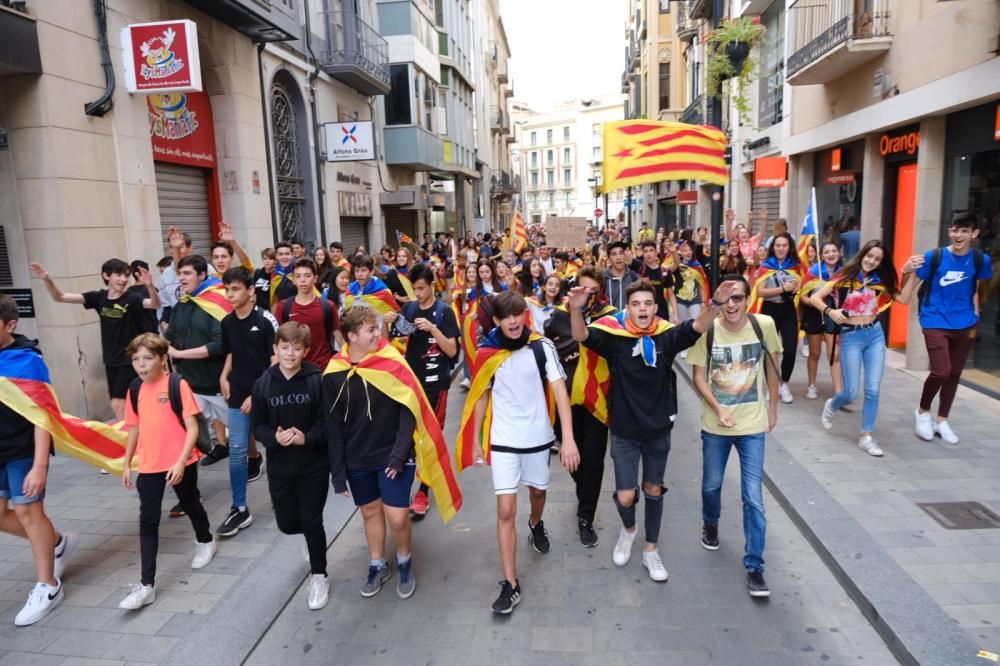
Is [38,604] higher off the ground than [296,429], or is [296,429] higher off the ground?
[296,429]

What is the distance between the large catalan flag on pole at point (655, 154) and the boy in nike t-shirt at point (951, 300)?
2095 mm

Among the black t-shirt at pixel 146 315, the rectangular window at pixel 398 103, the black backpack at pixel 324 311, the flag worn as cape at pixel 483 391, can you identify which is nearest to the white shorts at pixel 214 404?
the black backpack at pixel 324 311

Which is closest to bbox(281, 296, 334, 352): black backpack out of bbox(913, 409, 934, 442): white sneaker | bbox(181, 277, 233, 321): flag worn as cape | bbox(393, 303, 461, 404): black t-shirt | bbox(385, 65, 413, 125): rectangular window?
bbox(181, 277, 233, 321): flag worn as cape

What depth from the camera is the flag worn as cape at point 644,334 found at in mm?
4230

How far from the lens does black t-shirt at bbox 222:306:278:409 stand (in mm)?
5363

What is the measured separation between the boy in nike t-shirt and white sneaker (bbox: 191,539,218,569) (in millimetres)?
6283

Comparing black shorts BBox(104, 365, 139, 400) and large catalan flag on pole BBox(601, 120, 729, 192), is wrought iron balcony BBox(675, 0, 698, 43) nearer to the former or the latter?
large catalan flag on pole BBox(601, 120, 729, 192)

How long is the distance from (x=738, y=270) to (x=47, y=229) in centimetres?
927

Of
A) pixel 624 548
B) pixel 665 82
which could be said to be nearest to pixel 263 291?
pixel 624 548

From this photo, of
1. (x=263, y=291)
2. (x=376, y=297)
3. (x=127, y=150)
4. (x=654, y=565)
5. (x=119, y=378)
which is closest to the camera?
(x=654, y=565)

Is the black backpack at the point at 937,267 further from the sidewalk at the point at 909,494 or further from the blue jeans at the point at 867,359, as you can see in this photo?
the sidewalk at the point at 909,494

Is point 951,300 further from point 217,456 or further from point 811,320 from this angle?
point 217,456

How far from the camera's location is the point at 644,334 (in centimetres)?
424

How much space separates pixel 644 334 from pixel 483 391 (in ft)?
3.46
